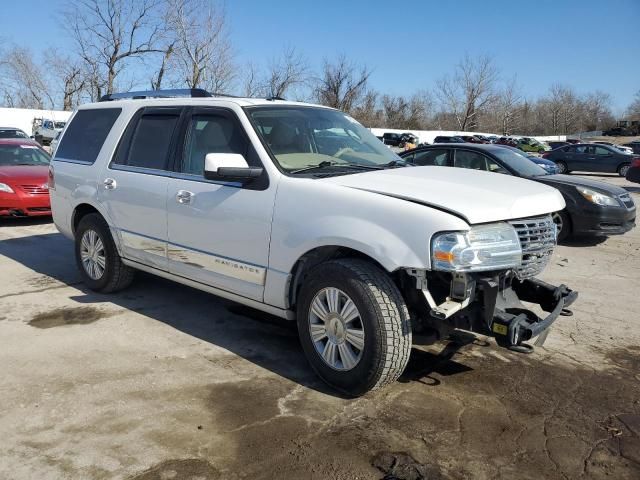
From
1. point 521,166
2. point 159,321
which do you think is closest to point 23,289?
point 159,321

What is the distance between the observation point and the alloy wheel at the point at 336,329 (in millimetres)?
3535

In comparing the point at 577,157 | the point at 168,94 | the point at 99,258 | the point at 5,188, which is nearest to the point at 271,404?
the point at 99,258

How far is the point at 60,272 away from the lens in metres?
6.75

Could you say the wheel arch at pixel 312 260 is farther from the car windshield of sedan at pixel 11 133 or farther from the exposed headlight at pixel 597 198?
the car windshield of sedan at pixel 11 133

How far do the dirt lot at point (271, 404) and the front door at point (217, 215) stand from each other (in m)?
0.63

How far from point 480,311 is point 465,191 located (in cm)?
79

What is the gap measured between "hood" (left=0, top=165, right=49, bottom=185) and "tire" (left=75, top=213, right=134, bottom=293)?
4.26 m

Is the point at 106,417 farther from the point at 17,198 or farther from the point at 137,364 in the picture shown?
the point at 17,198

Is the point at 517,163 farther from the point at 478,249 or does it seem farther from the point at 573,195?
the point at 478,249

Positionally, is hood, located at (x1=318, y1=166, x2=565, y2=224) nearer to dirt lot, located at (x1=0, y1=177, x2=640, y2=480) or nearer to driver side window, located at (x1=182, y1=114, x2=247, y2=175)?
driver side window, located at (x1=182, y1=114, x2=247, y2=175)

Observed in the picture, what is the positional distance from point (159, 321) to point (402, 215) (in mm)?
2807

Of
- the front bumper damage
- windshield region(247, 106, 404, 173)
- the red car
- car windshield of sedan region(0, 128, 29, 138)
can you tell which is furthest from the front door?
car windshield of sedan region(0, 128, 29, 138)

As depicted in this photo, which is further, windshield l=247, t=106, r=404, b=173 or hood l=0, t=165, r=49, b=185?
hood l=0, t=165, r=49, b=185

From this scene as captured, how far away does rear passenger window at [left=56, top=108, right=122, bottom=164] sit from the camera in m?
5.63
